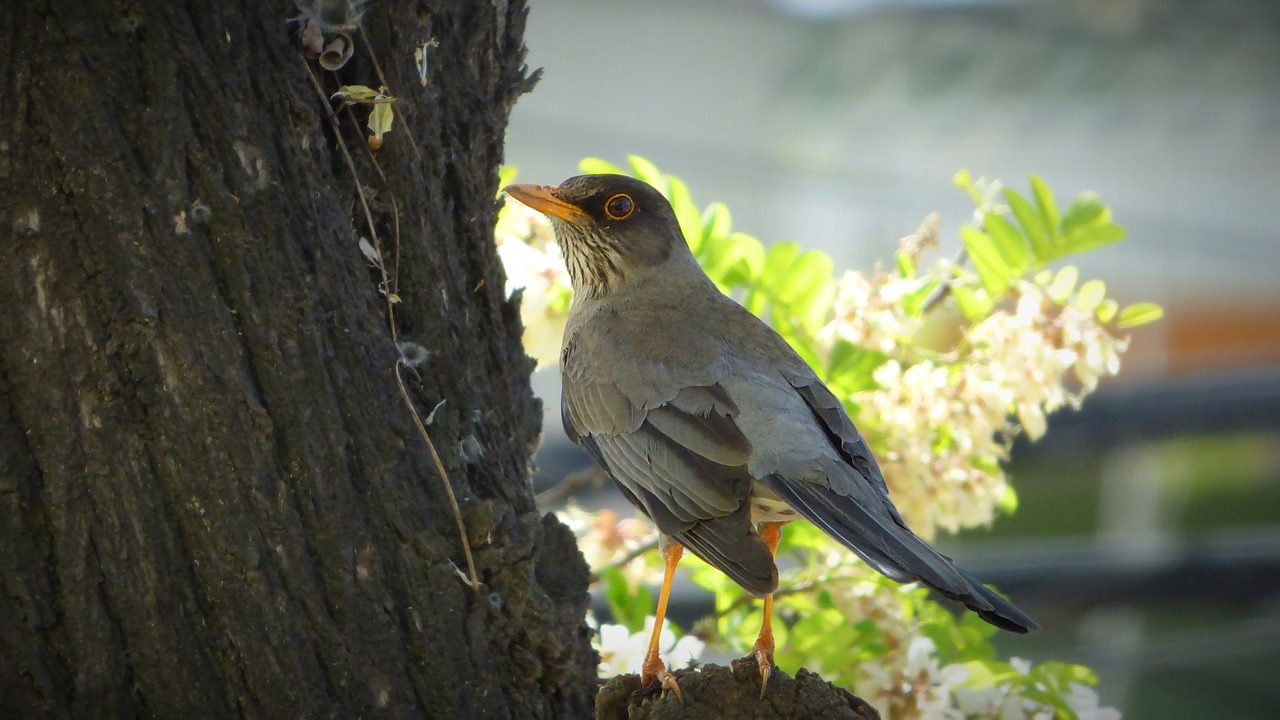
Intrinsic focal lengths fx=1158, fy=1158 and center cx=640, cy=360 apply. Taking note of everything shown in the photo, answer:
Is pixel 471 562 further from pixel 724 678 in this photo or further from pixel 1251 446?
pixel 1251 446

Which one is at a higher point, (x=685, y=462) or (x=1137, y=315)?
(x=1137, y=315)

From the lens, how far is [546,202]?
3.24 meters

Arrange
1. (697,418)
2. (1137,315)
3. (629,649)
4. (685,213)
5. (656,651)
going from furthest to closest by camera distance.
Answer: (685,213)
(1137,315)
(629,649)
(697,418)
(656,651)

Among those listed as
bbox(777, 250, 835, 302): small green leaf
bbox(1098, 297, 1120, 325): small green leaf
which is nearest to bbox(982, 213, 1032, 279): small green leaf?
bbox(1098, 297, 1120, 325): small green leaf

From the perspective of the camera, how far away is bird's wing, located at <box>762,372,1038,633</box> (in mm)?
2027

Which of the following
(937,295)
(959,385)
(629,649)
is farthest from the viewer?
Result: (937,295)

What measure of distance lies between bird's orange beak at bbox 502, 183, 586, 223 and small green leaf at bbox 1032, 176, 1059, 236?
49.0 inches

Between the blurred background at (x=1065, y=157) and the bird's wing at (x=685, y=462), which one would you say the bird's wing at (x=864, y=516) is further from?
the blurred background at (x=1065, y=157)

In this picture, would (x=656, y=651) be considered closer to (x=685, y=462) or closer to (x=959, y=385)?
(x=685, y=462)

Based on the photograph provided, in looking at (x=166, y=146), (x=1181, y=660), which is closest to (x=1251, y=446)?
(x=1181, y=660)

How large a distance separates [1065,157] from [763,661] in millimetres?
10435

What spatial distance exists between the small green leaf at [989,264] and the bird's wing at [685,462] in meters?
0.93

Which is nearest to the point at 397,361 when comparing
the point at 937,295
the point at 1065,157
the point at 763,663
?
the point at 763,663

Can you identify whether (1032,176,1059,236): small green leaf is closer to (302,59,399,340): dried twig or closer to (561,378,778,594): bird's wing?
(561,378,778,594): bird's wing
